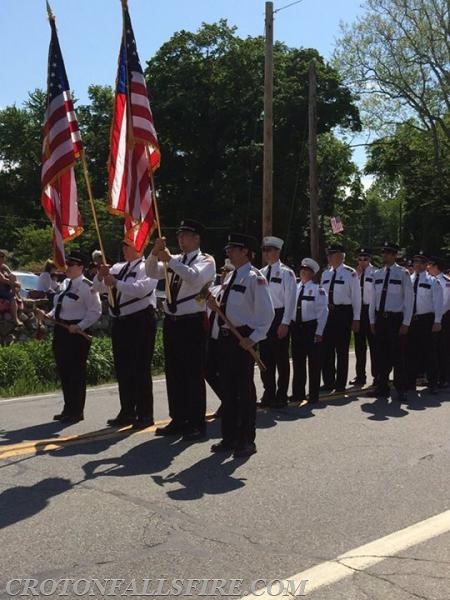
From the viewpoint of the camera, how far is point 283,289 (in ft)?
29.2

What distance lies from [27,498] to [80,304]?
3.08m

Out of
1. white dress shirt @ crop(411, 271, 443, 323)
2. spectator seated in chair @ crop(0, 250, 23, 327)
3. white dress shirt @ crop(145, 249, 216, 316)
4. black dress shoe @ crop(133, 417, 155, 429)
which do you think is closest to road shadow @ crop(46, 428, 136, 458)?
black dress shoe @ crop(133, 417, 155, 429)

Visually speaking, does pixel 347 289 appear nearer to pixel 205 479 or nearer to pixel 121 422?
pixel 121 422

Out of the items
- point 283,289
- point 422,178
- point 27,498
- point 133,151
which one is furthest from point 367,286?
point 422,178

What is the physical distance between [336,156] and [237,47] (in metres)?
9.37

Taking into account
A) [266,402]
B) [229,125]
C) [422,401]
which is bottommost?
[422,401]

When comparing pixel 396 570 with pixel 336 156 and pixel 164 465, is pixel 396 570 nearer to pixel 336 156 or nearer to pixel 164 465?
pixel 164 465

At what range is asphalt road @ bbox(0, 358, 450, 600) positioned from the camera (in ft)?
13.2

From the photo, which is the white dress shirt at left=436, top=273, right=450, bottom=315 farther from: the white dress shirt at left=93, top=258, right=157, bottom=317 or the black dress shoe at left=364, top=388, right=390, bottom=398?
the white dress shirt at left=93, top=258, right=157, bottom=317

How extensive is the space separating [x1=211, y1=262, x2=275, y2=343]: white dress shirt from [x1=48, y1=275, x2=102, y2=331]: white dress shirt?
195cm

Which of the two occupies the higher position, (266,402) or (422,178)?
(422,178)

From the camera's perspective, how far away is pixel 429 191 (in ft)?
130

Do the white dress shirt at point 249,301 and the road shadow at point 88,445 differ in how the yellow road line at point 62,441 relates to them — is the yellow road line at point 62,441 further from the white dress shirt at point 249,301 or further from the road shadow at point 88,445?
the white dress shirt at point 249,301

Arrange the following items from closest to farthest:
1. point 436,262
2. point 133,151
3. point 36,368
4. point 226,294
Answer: point 226,294 → point 133,151 → point 36,368 → point 436,262
